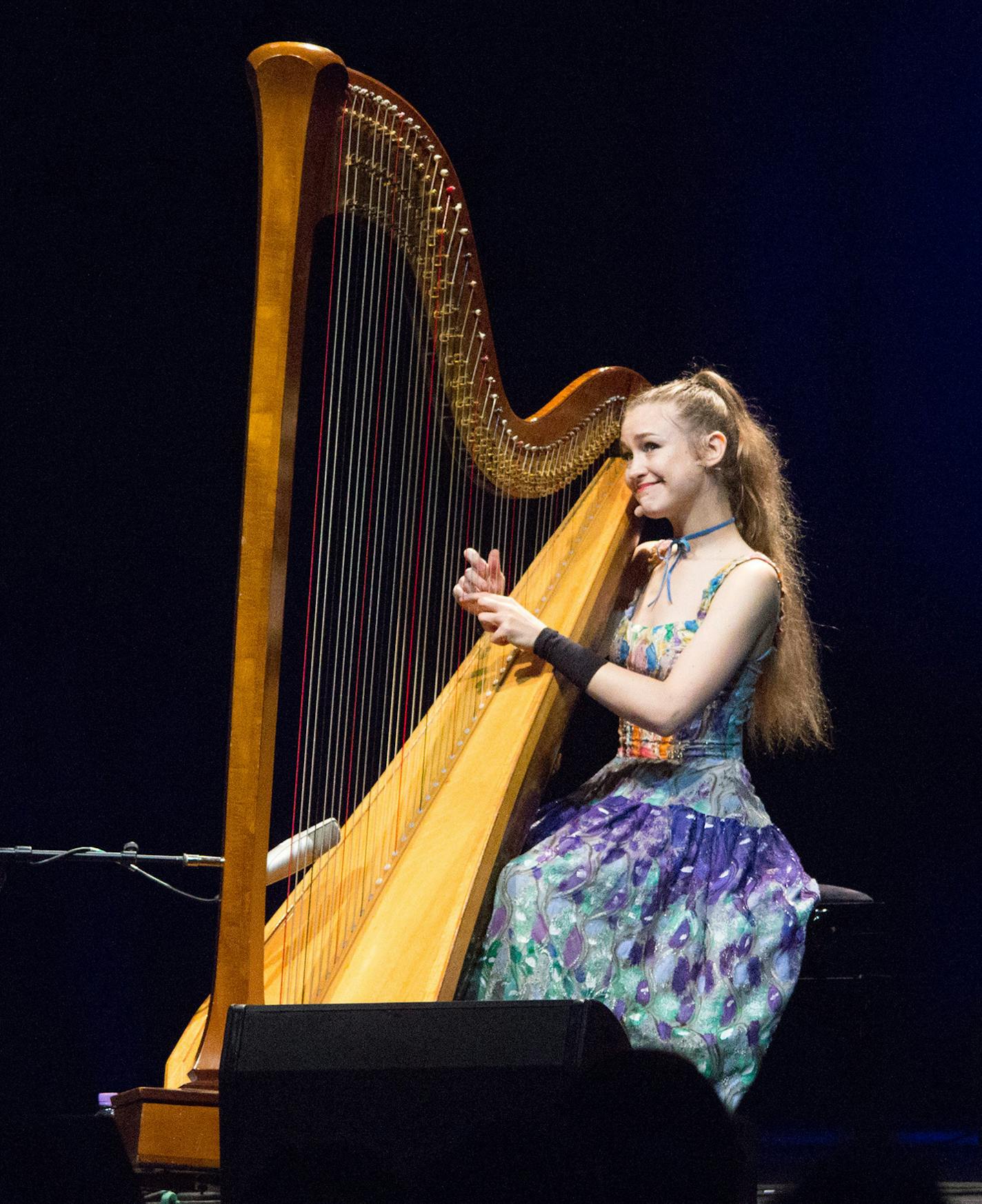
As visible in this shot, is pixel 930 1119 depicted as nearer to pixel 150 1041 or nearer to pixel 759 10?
pixel 150 1041

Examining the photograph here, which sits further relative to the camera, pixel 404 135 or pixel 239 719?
pixel 404 135

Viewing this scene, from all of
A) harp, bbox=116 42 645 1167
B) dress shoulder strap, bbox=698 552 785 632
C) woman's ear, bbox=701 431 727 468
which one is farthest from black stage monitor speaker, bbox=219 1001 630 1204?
woman's ear, bbox=701 431 727 468

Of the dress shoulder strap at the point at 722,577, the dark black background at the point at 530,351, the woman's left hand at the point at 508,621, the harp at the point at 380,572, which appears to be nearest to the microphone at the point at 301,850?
the harp at the point at 380,572

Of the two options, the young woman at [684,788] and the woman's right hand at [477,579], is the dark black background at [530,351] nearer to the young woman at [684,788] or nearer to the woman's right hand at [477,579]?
the young woman at [684,788]

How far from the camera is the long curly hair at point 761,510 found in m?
2.73

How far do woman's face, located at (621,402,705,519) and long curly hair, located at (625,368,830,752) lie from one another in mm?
22

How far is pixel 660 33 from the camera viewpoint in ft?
11.9

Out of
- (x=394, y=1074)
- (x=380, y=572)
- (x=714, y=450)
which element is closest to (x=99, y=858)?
(x=394, y=1074)

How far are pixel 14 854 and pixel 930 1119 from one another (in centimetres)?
242

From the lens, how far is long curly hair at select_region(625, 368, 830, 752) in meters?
2.73

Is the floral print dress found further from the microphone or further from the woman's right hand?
the woman's right hand

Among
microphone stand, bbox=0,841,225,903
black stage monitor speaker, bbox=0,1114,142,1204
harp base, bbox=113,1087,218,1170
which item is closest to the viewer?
black stage monitor speaker, bbox=0,1114,142,1204

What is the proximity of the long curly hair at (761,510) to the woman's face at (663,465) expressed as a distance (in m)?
0.02

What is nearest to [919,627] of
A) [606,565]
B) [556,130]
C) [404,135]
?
[606,565]
